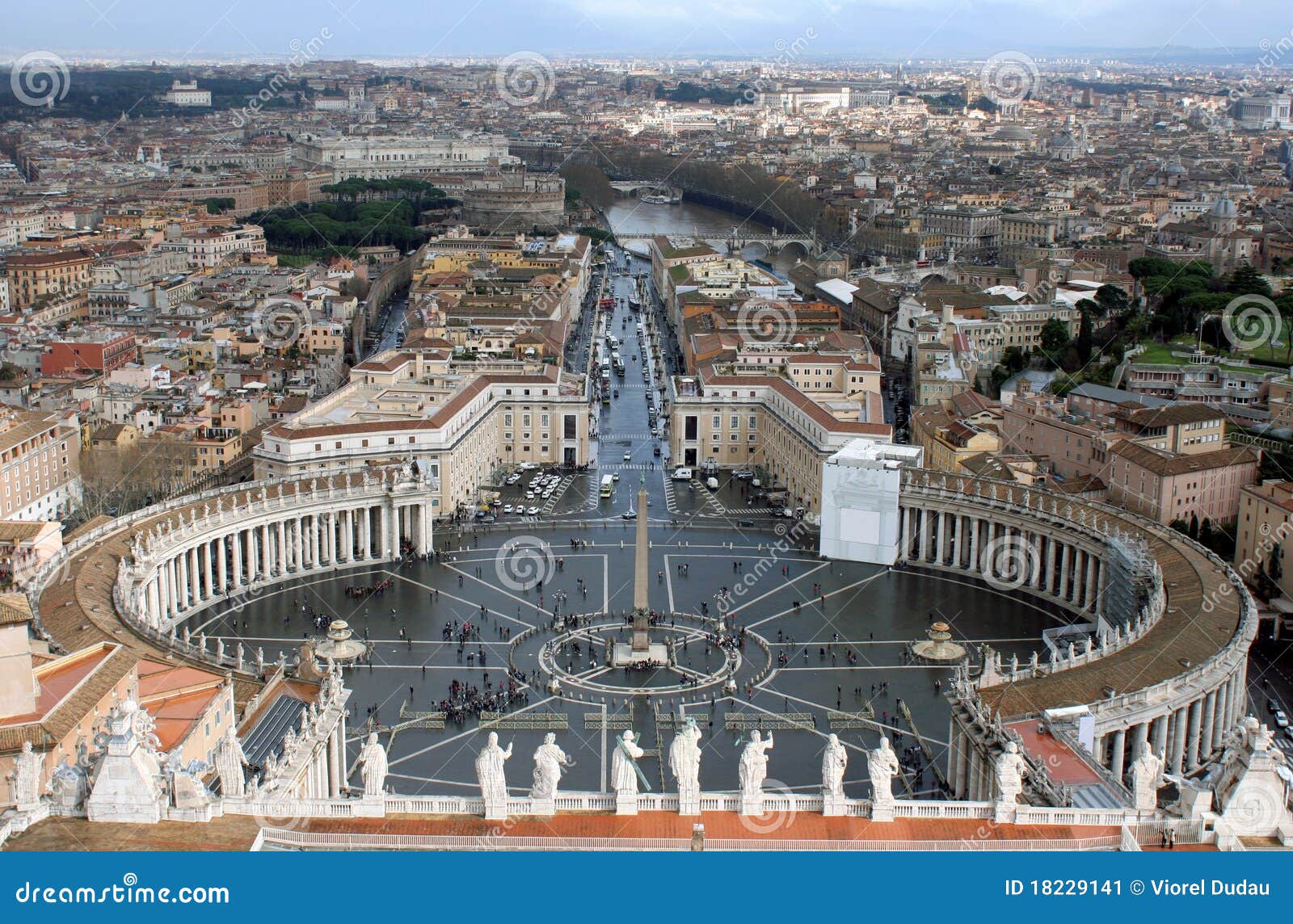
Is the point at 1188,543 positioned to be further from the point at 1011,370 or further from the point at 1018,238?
the point at 1018,238

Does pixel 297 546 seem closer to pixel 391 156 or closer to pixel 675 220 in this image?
pixel 675 220

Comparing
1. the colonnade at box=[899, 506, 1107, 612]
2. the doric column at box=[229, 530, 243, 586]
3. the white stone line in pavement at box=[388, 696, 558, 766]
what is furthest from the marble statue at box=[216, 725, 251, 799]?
the colonnade at box=[899, 506, 1107, 612]

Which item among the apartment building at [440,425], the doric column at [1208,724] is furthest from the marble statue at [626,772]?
the apartment building at [440,425]

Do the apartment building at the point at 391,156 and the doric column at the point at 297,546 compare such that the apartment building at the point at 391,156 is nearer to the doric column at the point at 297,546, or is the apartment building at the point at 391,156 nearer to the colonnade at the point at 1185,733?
the doric column at the point at 297,546

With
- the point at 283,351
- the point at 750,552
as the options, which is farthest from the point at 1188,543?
the point at 283,351

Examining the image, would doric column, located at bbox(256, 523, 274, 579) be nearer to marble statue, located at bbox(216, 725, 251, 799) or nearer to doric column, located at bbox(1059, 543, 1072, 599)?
doric column, located at bbox(1059, 543, 1072, 599)

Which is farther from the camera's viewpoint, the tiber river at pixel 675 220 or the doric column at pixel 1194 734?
the tiber river at pixel 675 220

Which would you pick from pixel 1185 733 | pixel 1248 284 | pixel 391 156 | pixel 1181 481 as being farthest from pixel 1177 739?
pixel 391 156
